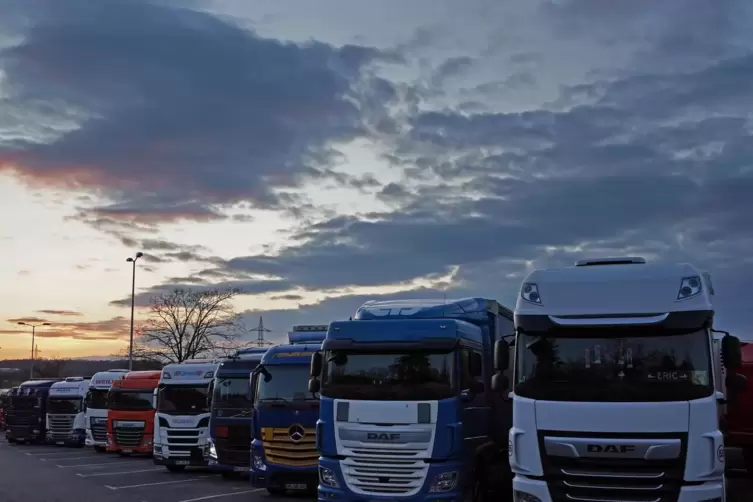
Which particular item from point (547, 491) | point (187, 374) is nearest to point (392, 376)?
point (547, 491)

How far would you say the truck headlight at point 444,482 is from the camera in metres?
12.2

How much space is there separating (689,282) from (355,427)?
517 centimetres

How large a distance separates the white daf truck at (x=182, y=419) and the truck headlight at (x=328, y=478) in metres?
10.4

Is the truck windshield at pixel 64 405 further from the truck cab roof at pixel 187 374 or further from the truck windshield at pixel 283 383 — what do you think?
the truck windshield at pixel 283 383

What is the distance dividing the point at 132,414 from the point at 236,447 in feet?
34.1

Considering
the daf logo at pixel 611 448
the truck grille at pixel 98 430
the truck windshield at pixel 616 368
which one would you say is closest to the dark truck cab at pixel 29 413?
the truck grille at pixel 98 430

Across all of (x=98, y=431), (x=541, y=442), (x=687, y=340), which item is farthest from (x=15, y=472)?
(x=687, y=340)

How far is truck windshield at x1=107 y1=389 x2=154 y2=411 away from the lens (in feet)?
94.0

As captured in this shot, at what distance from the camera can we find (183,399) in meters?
23.5

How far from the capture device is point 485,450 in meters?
13.6

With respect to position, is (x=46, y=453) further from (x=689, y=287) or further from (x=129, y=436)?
(x=689, y=287)

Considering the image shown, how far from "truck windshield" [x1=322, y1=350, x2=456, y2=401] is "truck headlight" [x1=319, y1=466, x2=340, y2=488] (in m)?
1.13

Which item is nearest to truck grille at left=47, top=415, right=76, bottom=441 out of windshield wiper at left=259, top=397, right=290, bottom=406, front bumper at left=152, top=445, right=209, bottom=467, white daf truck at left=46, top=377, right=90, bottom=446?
white daf truck at left=46, top=377, right=90, bottom=446

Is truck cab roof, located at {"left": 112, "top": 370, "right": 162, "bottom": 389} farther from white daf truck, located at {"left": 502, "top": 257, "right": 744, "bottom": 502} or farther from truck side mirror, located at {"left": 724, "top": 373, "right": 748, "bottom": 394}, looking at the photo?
truck side mirror, located at {"left": 724, "top": 373, "right": 748, "bottom": 394}
